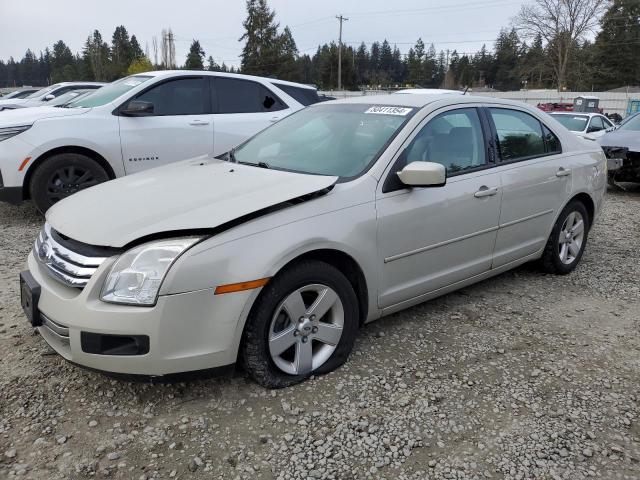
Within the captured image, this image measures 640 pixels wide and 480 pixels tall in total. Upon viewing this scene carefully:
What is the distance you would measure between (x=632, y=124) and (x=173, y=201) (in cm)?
983

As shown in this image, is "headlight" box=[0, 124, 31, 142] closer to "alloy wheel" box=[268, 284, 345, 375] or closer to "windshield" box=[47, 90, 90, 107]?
"windshield" box=[47, 90, 90, 107]

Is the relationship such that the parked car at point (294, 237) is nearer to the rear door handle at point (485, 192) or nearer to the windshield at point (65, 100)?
the rear door handle at point (485, 192)

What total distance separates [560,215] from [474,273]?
1239mm

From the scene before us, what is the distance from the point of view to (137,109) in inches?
230

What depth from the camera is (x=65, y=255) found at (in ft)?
8.50

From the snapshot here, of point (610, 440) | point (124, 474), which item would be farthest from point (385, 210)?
point (124, 474)

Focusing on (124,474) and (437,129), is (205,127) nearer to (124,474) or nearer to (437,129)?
(437,129)

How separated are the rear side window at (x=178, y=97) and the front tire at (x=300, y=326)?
14.1 ft

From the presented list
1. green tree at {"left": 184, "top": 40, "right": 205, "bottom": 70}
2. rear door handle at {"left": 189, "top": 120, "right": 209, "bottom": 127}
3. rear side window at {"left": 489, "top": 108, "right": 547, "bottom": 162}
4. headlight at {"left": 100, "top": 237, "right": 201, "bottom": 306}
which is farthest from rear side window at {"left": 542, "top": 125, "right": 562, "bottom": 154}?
green tree at {"left": 184, "top": 40, "right": 205, "bottom": 70}

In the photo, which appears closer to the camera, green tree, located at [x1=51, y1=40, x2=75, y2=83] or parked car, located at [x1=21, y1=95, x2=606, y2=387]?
parked car, located at [x1=21, y1=95, x2=606, y2=387]

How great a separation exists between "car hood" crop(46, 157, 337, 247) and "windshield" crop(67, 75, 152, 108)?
3.35 m

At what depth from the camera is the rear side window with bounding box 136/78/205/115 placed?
631cm

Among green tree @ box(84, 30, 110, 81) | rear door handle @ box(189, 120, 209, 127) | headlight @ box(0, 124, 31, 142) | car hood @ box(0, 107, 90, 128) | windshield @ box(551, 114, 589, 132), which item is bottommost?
windshield @ box(551, 114, 589, 132)

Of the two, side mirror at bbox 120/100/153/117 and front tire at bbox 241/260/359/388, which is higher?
side mirror at bbox 120/100/153/117
